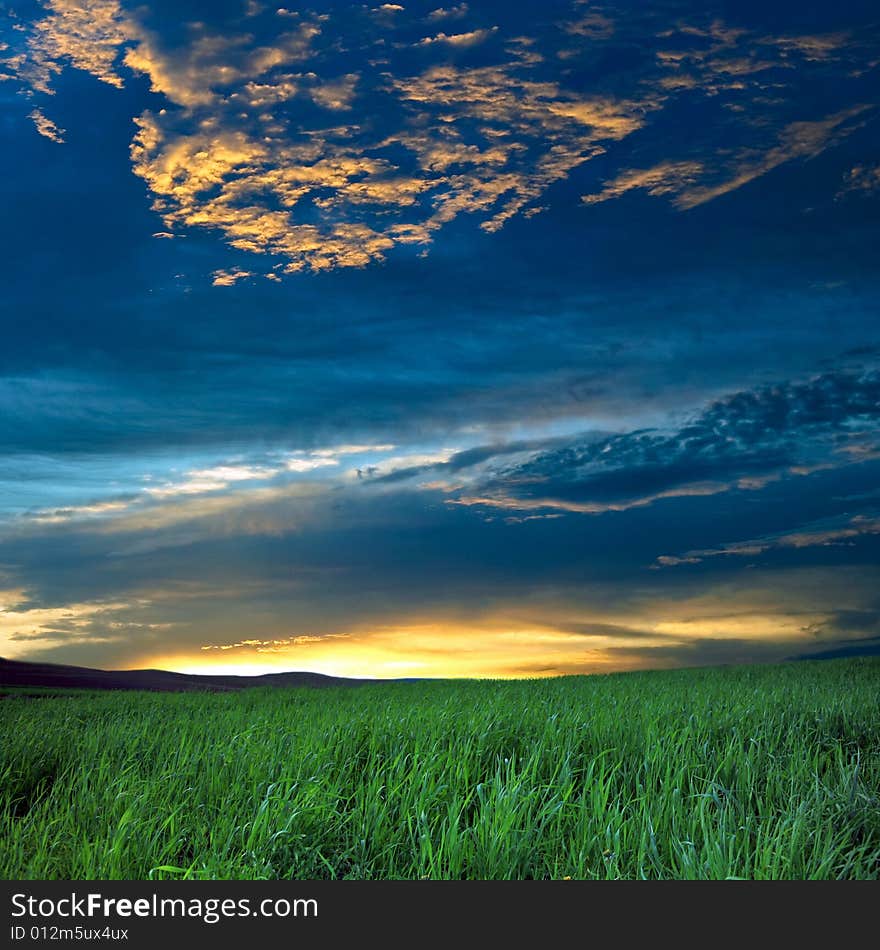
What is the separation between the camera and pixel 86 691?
884 inches

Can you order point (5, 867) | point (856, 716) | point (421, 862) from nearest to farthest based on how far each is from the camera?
point (421, 862) → point (5, 867) → point (856, 716)

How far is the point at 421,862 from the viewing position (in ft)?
13.7

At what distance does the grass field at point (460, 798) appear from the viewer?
435 centimetres

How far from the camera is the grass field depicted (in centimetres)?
435

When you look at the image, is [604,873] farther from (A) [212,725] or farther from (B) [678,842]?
(A) [212,725]

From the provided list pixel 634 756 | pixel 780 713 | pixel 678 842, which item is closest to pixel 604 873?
pixel 678 842

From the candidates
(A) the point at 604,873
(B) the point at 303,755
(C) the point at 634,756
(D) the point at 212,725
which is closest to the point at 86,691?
(D) the point at 212,725

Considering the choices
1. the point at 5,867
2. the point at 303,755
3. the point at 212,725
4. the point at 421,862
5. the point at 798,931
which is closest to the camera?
the point at 798,931

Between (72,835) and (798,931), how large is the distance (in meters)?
4.51

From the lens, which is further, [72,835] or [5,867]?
[72,835]

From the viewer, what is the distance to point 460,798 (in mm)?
5438

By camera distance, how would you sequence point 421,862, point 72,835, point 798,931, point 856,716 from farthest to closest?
point 856,716, point 72,835, point 421,862, point 798,931

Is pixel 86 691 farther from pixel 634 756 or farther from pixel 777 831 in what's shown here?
pixel 777 831

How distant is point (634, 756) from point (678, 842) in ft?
7.20
